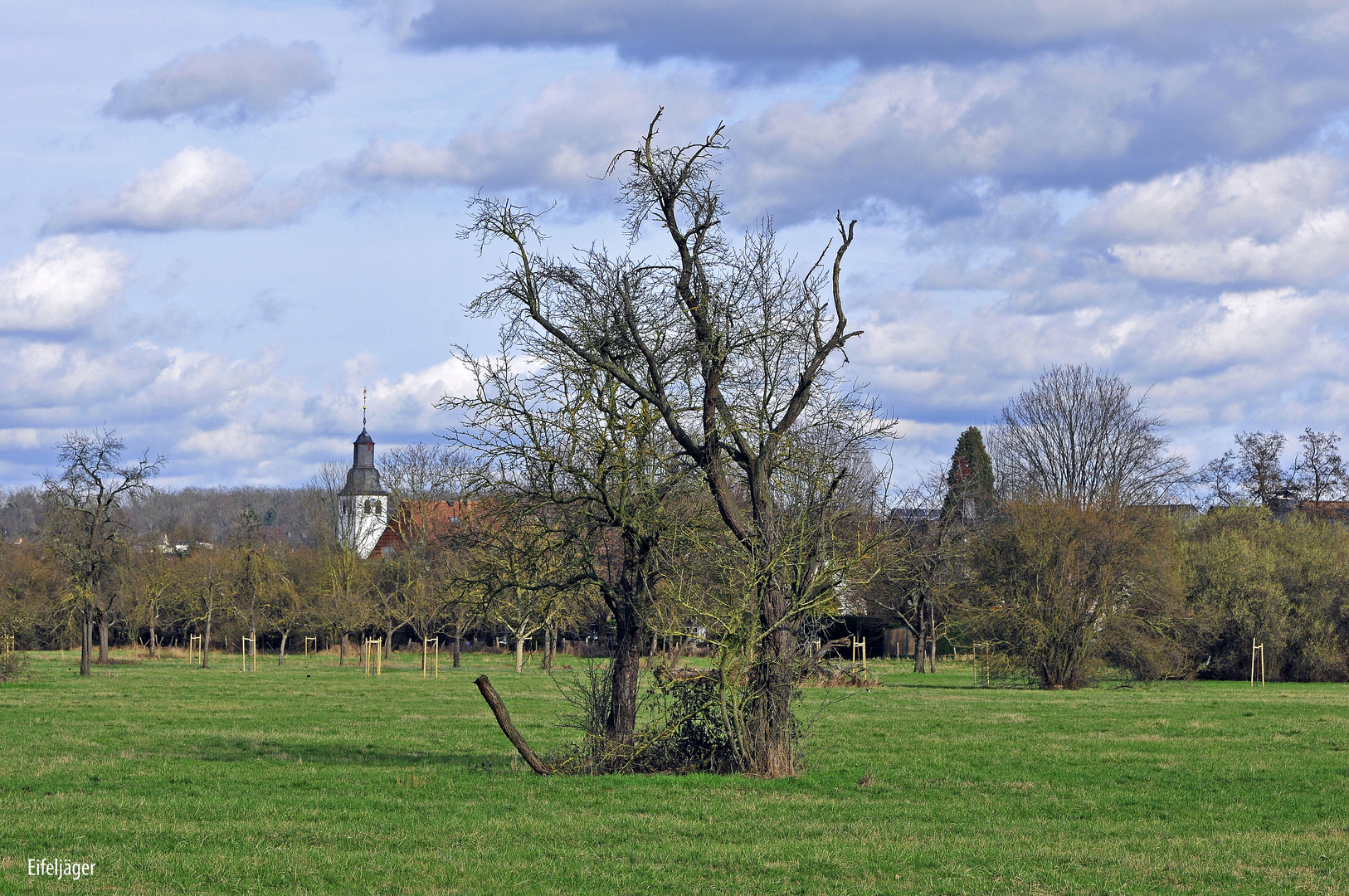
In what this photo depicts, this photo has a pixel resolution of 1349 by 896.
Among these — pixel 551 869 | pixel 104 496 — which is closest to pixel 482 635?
pixel 104 496

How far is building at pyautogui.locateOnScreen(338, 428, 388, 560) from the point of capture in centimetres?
8706

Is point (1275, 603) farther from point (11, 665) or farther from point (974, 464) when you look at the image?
point (11, 665)

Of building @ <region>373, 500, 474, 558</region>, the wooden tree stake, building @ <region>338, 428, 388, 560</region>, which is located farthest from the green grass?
building @ <region>338, 428, 388, 560</region>

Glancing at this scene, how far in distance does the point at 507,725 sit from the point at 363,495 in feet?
287

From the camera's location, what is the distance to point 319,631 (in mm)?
68312

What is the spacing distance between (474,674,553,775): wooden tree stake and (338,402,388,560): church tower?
67.7 meters

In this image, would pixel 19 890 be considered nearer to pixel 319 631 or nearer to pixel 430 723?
pixel 430 723

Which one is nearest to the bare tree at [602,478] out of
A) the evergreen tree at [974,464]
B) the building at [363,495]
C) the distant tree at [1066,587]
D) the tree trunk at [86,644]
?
the distant tree at [1066,587]

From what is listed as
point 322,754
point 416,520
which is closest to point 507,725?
point 322,754

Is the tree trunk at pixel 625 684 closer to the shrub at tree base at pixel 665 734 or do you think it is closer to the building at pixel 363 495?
the shrub at tree base at pixel 665 734

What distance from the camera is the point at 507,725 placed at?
15836 millimetres

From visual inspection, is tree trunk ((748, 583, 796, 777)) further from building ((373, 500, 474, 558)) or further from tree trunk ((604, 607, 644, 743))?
building ((373, 500, 474, 558))

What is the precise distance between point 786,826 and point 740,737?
10.5 ft

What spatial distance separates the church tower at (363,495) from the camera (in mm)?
87438
